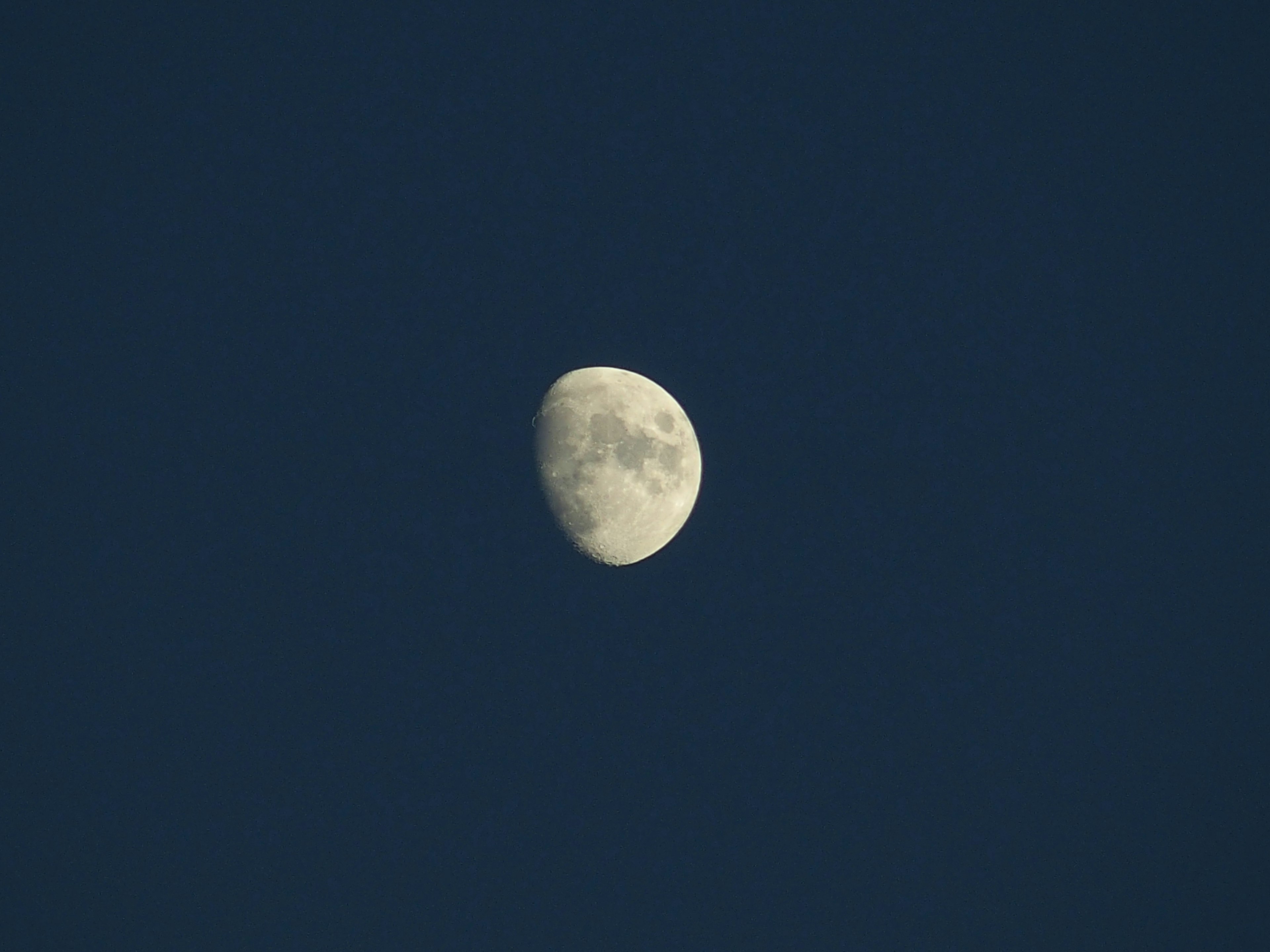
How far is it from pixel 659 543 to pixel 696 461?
1.10m

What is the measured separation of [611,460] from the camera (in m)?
8.10

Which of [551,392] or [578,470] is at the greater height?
[551,392]

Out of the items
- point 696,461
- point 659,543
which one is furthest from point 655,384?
point 659,543

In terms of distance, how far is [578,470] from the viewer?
8.16 meters

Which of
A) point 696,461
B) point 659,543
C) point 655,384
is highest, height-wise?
point 655,384

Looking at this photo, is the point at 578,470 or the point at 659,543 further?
the point at 659,543

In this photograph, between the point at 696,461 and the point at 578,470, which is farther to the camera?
the point at 696,461

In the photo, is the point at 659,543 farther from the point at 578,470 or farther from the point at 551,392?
the point at 551,392

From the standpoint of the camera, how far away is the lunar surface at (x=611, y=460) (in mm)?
8148

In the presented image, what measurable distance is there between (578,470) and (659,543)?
5.04 feet

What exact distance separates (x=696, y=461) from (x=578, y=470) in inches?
63.3

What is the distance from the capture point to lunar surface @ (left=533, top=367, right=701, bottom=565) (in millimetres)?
8148

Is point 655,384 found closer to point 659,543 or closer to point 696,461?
point 696,461

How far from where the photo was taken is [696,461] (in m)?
8.99
